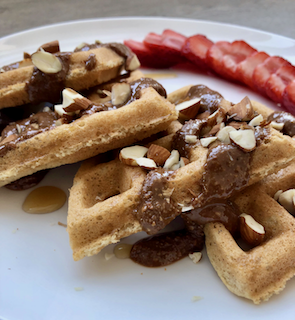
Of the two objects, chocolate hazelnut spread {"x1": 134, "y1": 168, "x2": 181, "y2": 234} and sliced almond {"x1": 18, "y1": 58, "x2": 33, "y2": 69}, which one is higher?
sliced almond {"x1": 18, "y1": 58, "x2": 33, "y2": 69}

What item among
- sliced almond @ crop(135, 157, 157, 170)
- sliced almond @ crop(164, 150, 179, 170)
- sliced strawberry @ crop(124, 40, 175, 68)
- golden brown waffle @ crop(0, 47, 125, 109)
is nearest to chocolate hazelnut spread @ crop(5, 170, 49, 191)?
golden brown waffle @ crop(0, 47, 125, 109)

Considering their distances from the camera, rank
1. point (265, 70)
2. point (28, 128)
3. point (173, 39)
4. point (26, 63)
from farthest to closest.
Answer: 1. point (173, 39)
2. point (265, 70)
3. point (26, 63)
4. point (28, 128)

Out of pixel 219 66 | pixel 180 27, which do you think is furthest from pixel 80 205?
pixel 180 27

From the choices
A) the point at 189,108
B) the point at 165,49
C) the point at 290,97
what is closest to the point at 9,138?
the point at 189,108

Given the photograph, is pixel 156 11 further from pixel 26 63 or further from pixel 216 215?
pixel 216 215

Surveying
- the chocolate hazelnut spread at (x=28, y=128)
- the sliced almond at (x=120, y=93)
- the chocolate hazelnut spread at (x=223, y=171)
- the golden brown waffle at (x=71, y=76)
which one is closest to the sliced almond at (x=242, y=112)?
the chocolate hazelnut spread at (x=223, y=171)

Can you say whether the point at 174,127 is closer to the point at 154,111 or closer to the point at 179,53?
the point at 154,111

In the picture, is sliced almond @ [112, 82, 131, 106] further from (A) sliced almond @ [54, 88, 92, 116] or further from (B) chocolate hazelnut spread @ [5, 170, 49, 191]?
(B) chocolate hazelnut spread @ [5, 170, 49, 191]
